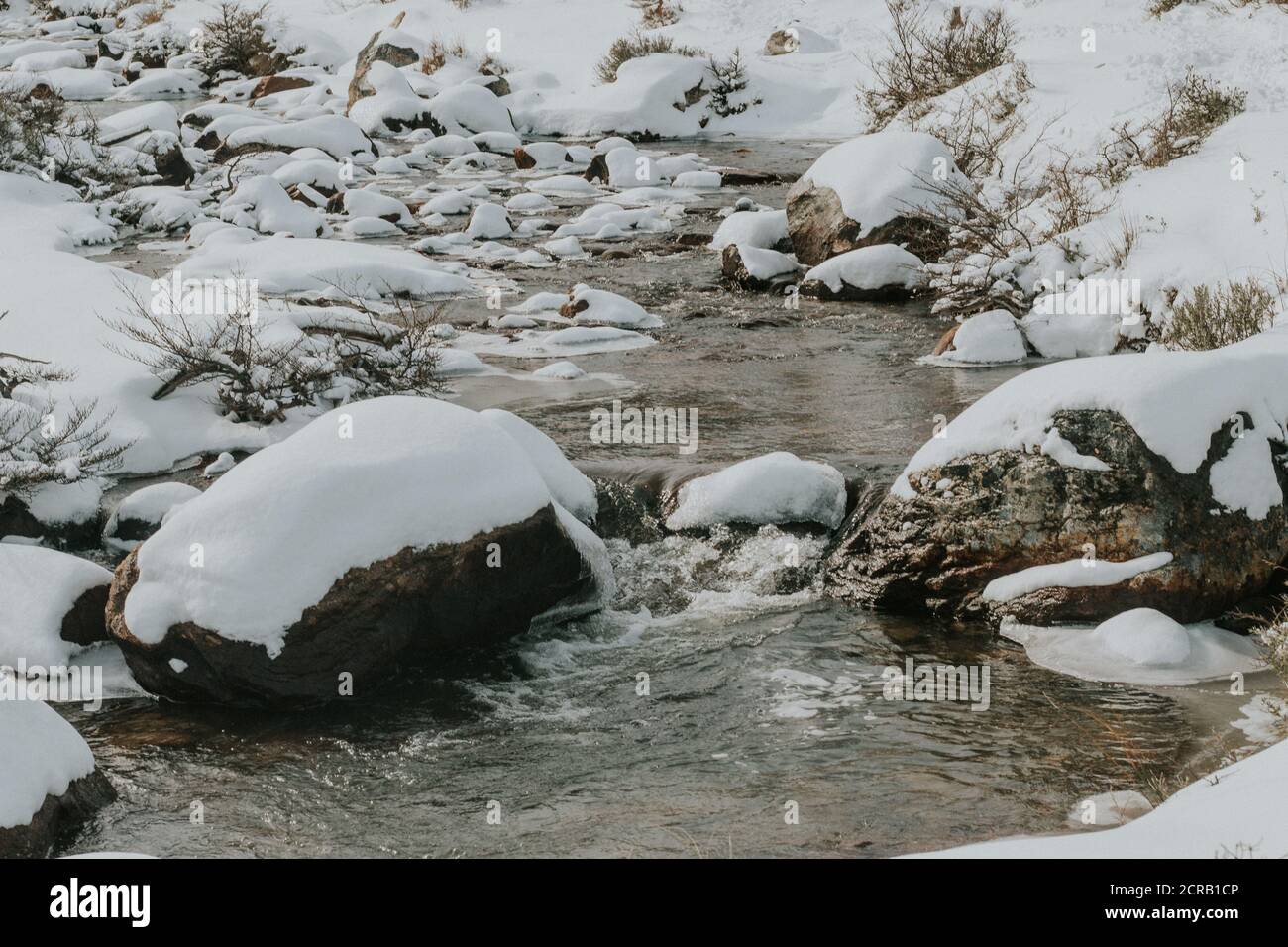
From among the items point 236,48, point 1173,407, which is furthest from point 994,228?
point 236,48

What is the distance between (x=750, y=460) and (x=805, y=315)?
522 cm

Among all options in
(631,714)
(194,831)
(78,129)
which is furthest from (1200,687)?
(78,129)

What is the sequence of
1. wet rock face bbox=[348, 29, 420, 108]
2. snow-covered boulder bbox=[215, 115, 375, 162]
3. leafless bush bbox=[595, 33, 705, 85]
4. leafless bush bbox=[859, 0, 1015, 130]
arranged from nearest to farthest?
leafless bush bbox=[859, 0, 1015, 130], snow-covered boulder bbox=[215, 115, 375, 162], leafless bush bbox=[595, 33, 705, 85], wet rock face bbox=[348, 29, 420, 108]

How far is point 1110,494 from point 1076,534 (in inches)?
11.0

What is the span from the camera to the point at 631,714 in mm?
6836

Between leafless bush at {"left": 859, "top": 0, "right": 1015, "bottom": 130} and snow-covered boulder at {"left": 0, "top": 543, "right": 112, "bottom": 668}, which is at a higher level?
leafless bush at {"left": 859, "top": 0, "right": 1015, "bottom": 130}

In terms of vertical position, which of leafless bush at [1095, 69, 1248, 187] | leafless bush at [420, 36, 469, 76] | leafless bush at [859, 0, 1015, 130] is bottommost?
leafless bush at [1095, 69, 1248, 187]

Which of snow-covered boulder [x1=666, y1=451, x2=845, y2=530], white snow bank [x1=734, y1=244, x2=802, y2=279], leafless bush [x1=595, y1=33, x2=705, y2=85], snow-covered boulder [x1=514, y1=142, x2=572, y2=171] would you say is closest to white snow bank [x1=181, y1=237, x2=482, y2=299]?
white snow bank [x1=734, y1=244, x2=802, y2=279]

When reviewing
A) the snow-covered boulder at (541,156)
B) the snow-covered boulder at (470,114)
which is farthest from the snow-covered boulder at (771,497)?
the snow-covered boulder at (470,114)

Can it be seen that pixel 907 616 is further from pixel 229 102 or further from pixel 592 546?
pixel 229 102

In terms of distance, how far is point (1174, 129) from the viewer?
14.8 metres

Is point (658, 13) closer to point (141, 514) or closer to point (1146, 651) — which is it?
point (141, 514)

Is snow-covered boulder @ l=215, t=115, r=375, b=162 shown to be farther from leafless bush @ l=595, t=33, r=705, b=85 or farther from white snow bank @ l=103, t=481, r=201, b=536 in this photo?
white snow bank @ l=103, t=481, r=201, b=536

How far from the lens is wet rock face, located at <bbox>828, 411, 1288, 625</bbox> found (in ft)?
24.3
